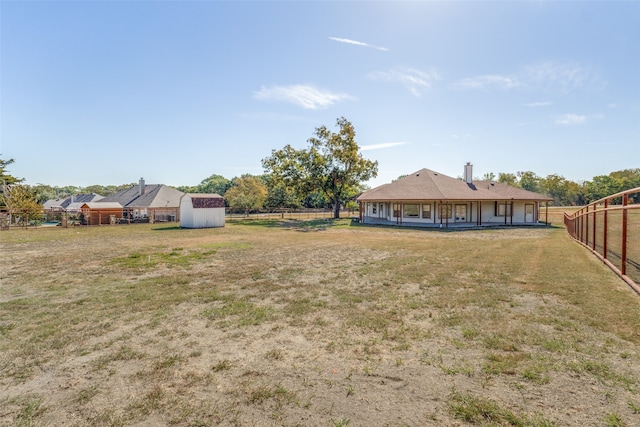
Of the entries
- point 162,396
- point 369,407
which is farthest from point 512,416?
point 162,396

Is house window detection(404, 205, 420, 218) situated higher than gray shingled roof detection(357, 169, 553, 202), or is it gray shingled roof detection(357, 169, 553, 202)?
gray shingled roof detection(357, 169, 553, 202)

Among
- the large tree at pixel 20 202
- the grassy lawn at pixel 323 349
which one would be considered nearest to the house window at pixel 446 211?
the grassy lawn at pixel 323 349

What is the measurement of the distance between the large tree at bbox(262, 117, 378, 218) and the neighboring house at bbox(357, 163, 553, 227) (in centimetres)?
859

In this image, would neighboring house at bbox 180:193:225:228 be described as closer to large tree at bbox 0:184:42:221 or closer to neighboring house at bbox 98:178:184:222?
neighboring house at bbox 98:178:184:222

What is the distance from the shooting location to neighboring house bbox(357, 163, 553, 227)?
90.8 feet

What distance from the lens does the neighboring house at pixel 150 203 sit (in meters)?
37.6

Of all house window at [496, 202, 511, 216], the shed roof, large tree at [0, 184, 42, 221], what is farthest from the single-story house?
house window at [496, 202, 511, 216]

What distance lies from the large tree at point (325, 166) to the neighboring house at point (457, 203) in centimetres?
859

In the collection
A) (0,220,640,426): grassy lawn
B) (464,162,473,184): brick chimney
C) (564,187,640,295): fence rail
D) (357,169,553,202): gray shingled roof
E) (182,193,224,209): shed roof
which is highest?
(464,162,473,184): brick chimney

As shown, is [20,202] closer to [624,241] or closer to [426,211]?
[426,211]

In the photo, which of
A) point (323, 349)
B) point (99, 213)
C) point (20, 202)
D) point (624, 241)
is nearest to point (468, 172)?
point (624, 241)

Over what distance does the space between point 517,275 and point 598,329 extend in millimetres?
4080

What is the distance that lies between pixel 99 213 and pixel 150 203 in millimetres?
5819

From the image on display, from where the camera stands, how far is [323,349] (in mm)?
4543
